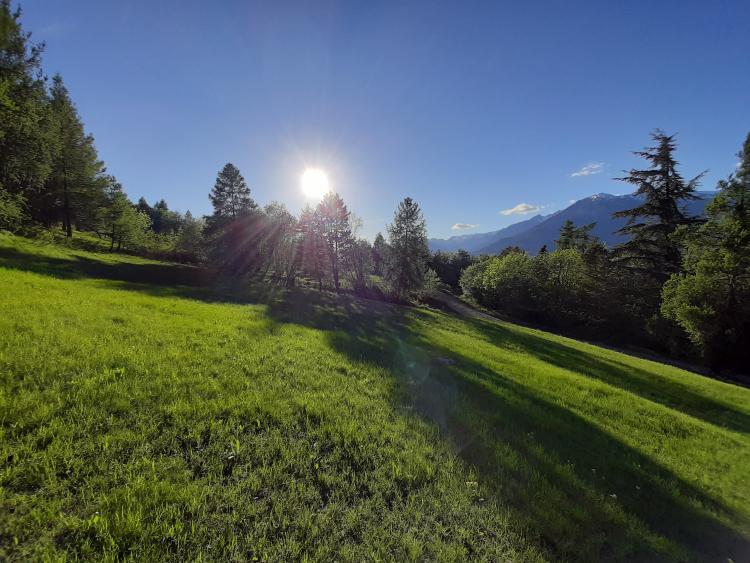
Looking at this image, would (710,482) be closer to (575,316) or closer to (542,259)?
(575,316)

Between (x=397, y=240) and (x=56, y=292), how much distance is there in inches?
1273

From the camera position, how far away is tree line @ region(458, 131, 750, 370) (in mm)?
25406

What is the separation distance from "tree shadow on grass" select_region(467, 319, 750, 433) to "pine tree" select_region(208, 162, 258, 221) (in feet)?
104

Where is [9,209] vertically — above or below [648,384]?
above

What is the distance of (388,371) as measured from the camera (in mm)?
A: 9156

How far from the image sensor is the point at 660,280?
36.9 m

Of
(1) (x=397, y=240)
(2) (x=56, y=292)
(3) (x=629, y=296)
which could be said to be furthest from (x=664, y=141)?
(2) (x=56, y=292)

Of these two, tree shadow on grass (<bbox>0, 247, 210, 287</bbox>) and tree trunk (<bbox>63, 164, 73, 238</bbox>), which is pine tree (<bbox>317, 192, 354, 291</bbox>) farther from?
tree trunk (<bbox>63, 164, 73, 238</bbox>)

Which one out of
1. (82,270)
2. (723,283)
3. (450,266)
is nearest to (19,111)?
(82,270)

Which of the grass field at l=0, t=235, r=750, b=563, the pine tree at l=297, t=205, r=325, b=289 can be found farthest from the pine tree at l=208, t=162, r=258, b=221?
the grass field at l=0, t=235, r=750, b=563

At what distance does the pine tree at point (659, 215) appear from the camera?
33844 mm

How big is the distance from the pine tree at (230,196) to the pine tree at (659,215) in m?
45.3

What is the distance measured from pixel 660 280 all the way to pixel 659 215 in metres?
7.91

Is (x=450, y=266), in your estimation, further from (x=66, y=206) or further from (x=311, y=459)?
(x=311, y=459)
